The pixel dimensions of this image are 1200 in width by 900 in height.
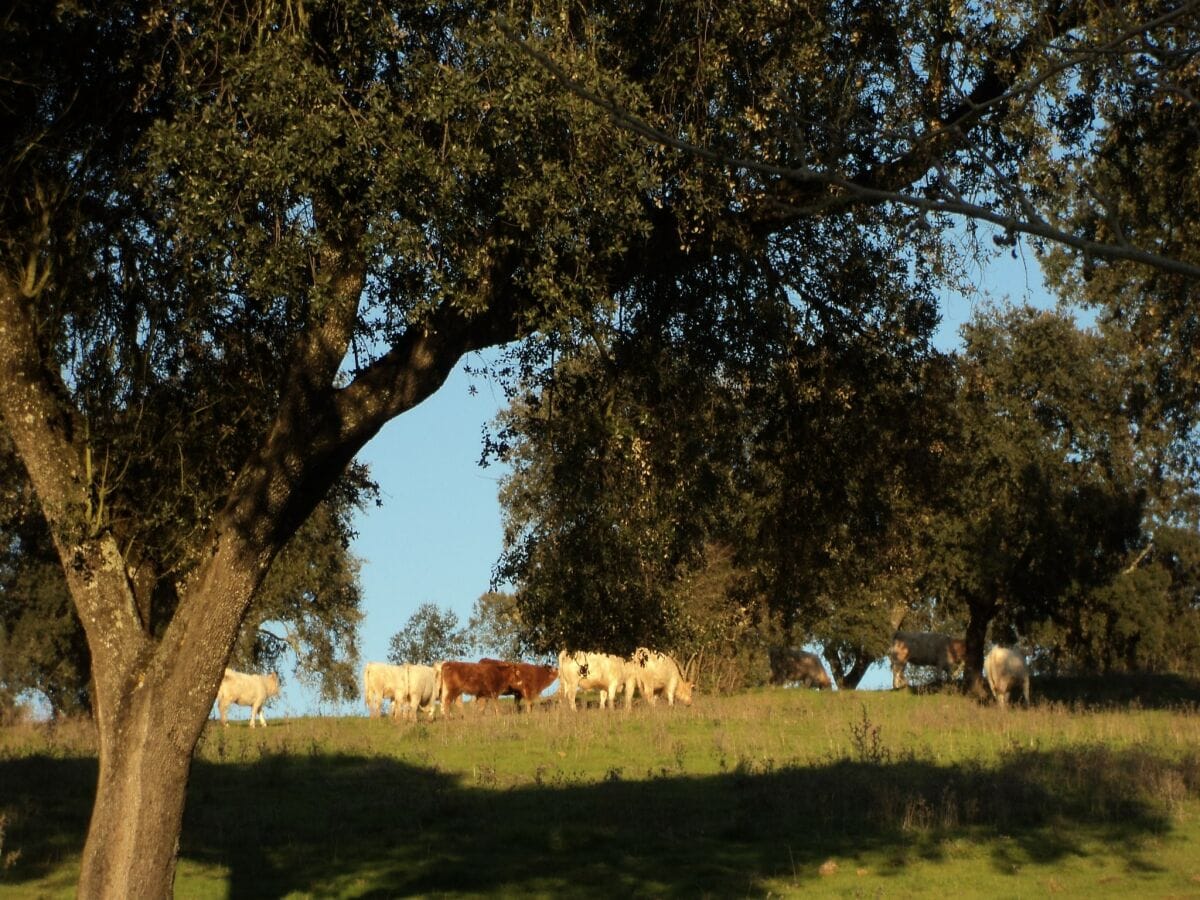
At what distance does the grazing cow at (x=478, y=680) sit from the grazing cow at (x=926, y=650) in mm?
15563

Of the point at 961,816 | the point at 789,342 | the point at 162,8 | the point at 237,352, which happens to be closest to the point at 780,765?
the point at 961,816

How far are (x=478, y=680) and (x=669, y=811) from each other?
72.4ft

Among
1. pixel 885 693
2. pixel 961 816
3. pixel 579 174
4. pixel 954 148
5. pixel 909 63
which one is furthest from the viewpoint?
pixel 885 693

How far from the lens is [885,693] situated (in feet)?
123

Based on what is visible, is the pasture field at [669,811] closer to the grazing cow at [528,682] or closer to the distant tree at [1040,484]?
the distant tree at [1040,484]

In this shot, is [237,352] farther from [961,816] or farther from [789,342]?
[961,816]

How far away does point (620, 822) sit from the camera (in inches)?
698

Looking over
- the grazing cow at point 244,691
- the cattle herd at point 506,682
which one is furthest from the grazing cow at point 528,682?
the grazing cow at point 244,691

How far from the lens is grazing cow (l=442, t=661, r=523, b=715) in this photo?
39.6m

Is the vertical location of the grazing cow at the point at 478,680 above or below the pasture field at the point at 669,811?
above

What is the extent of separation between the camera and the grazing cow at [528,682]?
134 feet

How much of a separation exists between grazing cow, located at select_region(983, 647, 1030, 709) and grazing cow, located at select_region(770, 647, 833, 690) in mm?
18183

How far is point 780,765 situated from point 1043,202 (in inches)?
425

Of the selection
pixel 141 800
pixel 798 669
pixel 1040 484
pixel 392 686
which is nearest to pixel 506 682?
pixel 392 686
